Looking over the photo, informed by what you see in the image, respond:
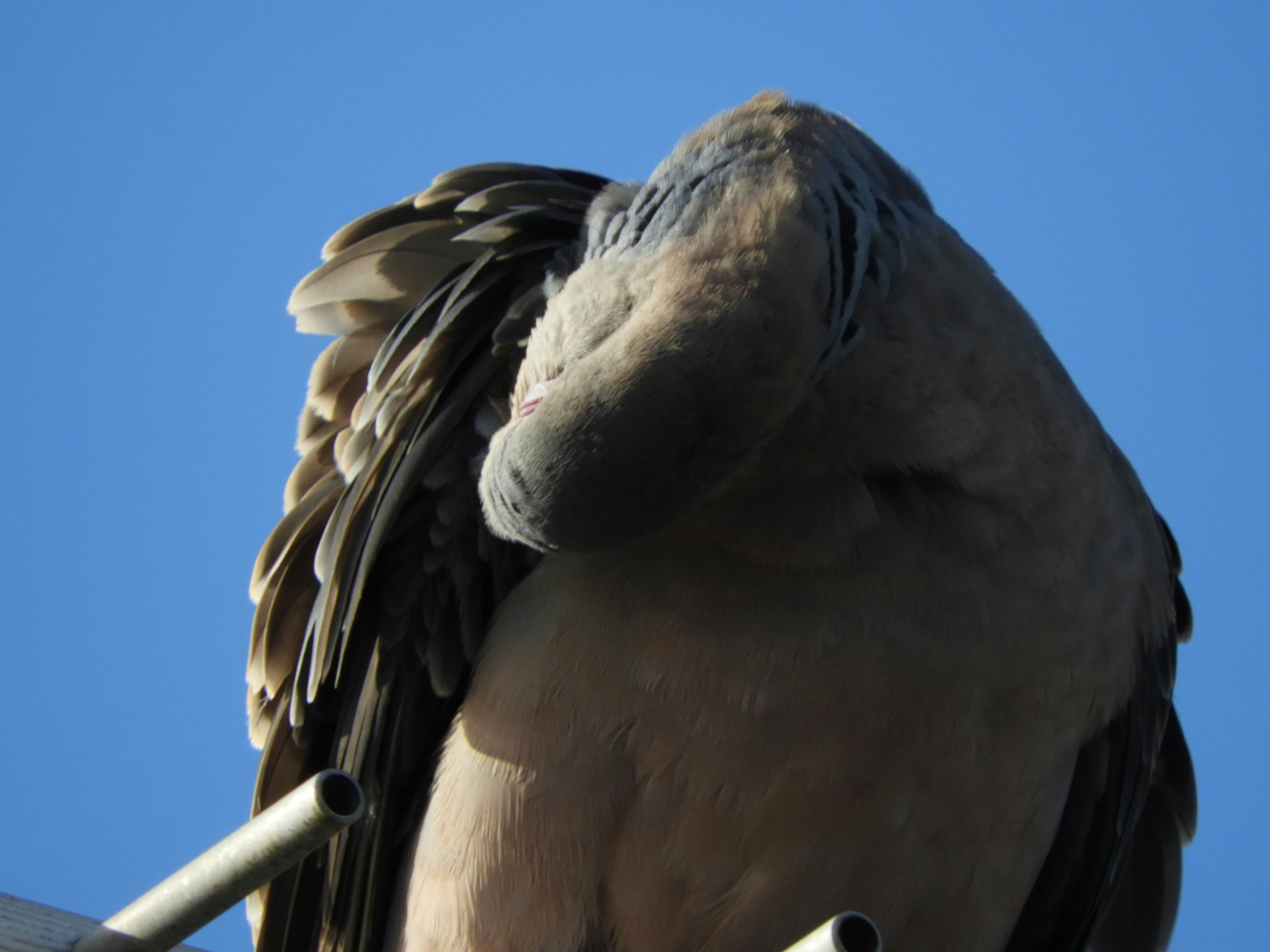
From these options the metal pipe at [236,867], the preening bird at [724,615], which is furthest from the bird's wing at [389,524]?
the metal pipe at [236,867]

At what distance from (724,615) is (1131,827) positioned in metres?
1.36

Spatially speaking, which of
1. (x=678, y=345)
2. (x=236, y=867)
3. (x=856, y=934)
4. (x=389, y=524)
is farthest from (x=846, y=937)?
(x=389, y=524)

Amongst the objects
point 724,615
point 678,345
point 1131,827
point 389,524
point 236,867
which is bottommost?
point 1131,827

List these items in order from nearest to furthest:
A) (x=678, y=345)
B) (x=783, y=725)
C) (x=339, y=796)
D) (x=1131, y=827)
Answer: (x=339, y=796), (x=678, y=345), (x=783, y=725), (x=1131, y=827)

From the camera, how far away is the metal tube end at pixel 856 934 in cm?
160

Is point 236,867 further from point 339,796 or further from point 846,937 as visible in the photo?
point 846,937

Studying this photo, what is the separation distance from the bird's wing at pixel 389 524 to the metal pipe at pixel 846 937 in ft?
4.31

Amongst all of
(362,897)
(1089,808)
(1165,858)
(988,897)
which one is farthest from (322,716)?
(1165,858)

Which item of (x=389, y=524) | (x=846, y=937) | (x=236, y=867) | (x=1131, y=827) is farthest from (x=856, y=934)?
(x=1131, y=827)

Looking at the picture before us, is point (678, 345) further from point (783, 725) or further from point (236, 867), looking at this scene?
point (236, 867)

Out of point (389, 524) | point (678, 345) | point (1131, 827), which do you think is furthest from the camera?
point (1131, 827)

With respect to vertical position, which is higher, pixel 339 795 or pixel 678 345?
pixel 678 345

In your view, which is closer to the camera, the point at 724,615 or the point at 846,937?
the point at 846,937

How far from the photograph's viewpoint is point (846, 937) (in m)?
1.62
